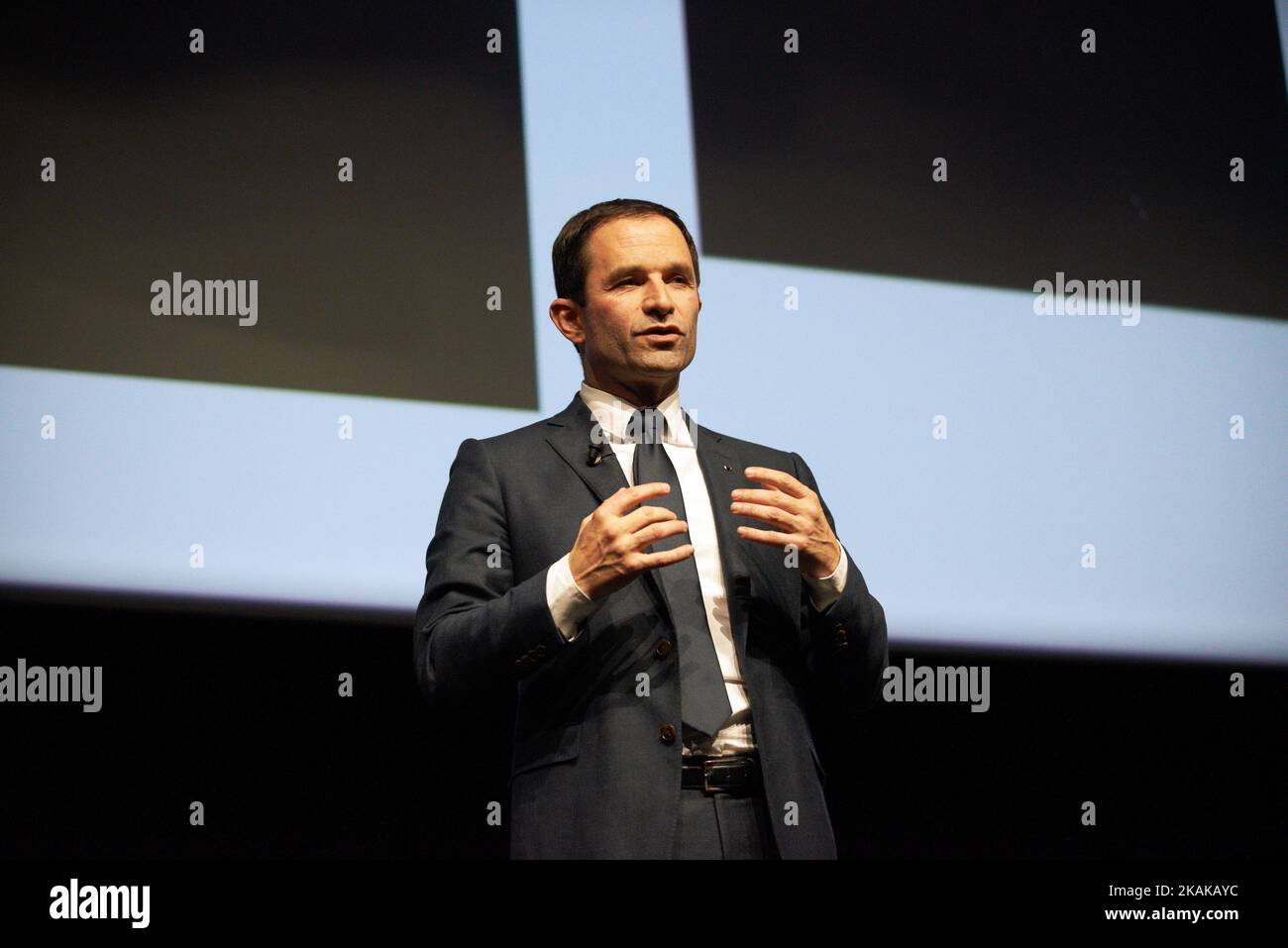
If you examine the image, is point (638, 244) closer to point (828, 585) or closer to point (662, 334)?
point (662, 334)

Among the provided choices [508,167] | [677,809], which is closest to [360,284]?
[508,167]

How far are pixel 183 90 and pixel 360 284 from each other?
23.9 inches

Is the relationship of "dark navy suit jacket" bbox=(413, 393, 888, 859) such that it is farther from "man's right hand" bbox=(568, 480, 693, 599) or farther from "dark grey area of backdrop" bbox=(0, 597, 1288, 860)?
"dark grey area of backdrop" bbox=(0, 597, 1288, 860)

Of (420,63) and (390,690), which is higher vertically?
(420,63)

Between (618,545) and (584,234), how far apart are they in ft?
2.26

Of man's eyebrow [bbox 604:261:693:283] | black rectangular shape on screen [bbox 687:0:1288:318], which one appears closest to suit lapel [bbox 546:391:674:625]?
man's eyebrow [bbox 604:261:693:283]

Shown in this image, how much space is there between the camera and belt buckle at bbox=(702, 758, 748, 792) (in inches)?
73.2

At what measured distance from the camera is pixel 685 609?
1.96m

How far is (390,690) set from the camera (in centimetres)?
289

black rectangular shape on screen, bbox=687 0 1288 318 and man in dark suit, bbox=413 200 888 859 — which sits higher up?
black rectangular shape on screen, bbox=687 0 1288 318

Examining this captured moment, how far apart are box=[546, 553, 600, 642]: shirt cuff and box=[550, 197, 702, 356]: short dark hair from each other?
57cm

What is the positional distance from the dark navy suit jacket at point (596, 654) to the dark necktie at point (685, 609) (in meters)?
0.03

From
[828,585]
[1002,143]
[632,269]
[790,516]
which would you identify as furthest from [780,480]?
[1002,143]
